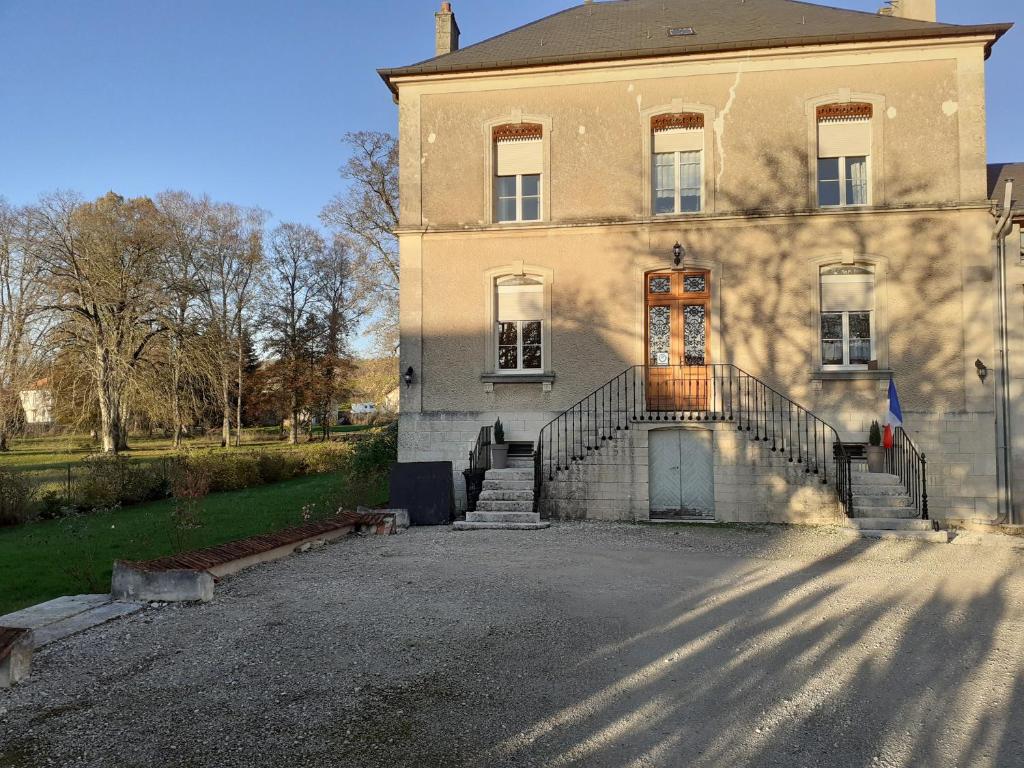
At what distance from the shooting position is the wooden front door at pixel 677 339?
38.9 ft

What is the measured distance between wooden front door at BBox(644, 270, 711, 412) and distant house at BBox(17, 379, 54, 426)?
1943cm

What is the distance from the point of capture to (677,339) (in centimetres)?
1200

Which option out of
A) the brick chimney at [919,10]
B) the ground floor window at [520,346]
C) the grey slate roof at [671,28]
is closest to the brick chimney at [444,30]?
the grey slate roof at [671,28]

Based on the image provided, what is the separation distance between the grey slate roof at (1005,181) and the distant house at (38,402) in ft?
82.4

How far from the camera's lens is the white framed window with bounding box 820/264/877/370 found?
11.5 metres

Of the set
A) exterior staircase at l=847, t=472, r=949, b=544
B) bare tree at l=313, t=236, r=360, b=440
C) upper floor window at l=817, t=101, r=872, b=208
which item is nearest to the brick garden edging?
exterior staircase at l=847, t=472, r=949, b=544

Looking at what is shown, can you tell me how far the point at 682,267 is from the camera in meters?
11.8

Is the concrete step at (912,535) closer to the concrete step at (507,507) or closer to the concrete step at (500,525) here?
the concrete step at (500,525)

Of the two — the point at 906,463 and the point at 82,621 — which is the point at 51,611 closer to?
the point at 82,621

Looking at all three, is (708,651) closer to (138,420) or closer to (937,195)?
(937,195)

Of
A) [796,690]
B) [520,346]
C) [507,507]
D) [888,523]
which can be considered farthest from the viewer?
[520,346]

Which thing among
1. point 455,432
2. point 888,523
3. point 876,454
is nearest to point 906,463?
point 876,454

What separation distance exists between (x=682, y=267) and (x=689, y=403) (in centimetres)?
233

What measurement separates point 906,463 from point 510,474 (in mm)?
6173
